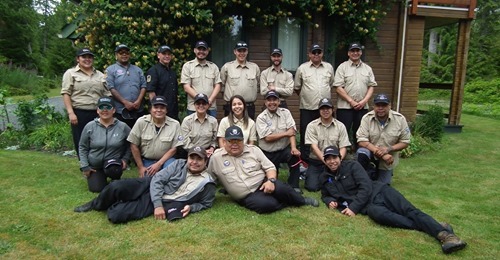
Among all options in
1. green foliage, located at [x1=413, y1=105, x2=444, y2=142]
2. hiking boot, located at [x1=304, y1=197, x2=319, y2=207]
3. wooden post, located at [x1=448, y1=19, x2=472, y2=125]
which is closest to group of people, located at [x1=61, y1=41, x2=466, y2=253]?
hiking boot, located at [x1=304, y1=197, x2=319, y2=207]

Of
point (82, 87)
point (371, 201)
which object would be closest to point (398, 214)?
point (371, 201)

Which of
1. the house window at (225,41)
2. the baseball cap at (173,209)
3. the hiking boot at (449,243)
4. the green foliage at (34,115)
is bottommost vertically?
the hiking boot at (449,243)

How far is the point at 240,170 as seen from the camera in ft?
14.2

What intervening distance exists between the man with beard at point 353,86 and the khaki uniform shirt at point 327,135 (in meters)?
0.72

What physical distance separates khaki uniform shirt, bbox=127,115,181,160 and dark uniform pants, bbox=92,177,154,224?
2.33 ft

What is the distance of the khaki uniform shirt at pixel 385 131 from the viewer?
201 inches

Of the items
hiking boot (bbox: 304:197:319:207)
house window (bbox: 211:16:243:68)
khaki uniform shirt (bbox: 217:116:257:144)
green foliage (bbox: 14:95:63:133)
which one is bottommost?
hiking boot (bbox: 304:197:319:207)

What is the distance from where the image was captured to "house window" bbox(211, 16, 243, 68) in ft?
26.9

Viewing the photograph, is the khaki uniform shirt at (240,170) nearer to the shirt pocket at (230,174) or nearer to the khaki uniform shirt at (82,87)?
the shirt pocket at (230,174)

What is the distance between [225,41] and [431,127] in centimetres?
473

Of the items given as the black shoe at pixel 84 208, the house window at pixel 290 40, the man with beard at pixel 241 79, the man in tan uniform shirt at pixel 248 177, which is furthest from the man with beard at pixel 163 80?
the house window at pixel 290 40

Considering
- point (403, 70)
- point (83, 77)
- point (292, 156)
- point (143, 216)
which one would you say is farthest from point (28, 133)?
point (403, 70)

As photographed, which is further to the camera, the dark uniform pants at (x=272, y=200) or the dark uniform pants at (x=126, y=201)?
the dark uniform pants at (x=272, y=200)

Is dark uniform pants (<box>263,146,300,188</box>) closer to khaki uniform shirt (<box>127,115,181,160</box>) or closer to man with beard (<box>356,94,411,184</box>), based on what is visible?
man with beard (<box>356,94,411,184</box>)
